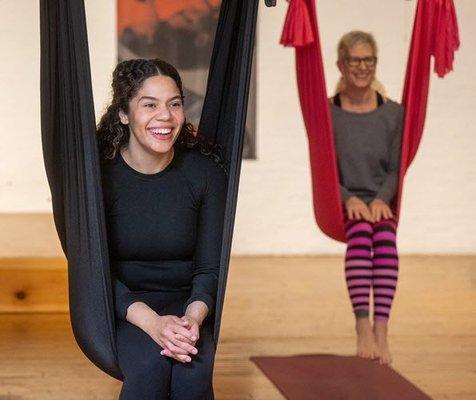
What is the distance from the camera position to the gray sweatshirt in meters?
3.49

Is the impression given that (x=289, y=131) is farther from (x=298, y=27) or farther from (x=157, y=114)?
(x=157, y=114)

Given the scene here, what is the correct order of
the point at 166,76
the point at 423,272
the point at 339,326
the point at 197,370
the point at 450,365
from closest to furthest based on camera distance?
the point at 197,370, the point at 166,76, the point at 450,365, the point at 339,326, the point at 423,272

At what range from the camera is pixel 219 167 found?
7.55 ft

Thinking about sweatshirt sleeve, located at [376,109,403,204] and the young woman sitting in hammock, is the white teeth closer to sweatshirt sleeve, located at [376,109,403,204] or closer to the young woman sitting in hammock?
the young woman sitting in hammock

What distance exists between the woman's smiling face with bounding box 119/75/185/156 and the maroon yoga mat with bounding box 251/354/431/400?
119 cm

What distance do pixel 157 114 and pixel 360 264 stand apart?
1.47m

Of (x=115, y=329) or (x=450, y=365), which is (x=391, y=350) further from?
(x=115, y=329)

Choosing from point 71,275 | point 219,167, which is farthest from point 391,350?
point 71,275

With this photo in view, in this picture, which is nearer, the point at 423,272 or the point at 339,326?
the point at 339,326

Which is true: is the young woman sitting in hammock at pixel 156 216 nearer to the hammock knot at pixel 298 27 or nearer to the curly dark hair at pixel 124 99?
the curly dark hair at pixel 124 99

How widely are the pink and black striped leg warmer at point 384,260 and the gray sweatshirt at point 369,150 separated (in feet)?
0.41

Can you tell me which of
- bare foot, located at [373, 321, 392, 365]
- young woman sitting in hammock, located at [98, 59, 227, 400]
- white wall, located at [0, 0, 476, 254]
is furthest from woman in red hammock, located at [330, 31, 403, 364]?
white wall, located at [0, 0, 476, 254]

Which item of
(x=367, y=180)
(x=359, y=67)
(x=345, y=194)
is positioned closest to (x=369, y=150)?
(x=367, y=180)

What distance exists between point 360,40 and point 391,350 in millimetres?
1261
